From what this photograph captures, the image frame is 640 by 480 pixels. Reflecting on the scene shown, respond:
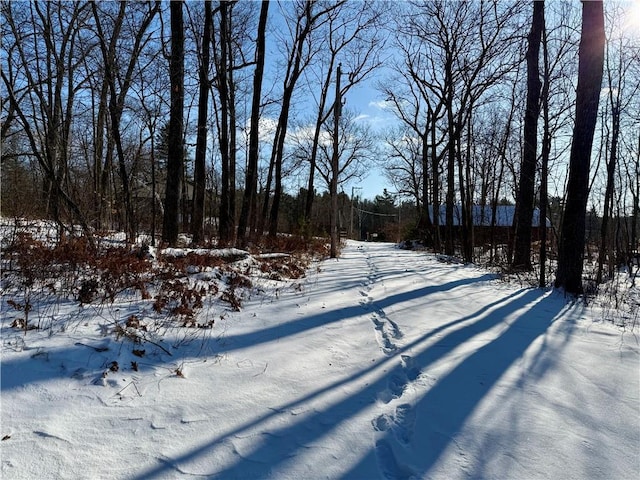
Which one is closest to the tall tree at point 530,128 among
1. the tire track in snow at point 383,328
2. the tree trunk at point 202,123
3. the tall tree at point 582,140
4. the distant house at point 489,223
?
the tall tree at point 582,140

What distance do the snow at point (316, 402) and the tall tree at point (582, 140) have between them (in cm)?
333

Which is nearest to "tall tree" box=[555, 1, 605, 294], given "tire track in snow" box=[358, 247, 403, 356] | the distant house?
"tire track in snow" box=[358, 247, 403, 356]

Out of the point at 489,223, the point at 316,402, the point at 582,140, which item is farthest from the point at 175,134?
the point at 489,223

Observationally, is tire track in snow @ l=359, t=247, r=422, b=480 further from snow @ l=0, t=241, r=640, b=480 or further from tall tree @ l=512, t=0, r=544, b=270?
tall tree @ l=512, t=0, r=544, b=270

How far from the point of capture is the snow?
2129 millimetres

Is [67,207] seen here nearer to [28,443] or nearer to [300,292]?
[300,292]

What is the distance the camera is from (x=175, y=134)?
9875 mm

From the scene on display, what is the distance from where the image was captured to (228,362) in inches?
135

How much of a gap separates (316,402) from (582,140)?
798cm

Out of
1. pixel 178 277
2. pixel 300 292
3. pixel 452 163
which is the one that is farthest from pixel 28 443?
pixel 452 163

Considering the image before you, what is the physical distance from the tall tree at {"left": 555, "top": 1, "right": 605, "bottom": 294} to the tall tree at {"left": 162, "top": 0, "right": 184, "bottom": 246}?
8.97 metres

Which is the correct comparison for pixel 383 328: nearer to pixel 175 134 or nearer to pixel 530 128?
pixel 175 134

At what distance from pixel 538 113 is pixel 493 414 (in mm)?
11221

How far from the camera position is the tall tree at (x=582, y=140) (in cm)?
761
